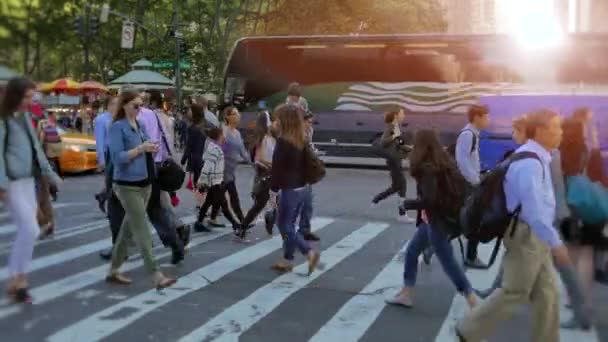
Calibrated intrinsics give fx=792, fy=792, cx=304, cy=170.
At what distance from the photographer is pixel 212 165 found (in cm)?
1012

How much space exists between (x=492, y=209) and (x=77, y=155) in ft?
48.8

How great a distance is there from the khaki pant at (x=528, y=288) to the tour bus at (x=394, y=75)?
1516 cm

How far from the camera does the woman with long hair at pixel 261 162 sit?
991 centimetres

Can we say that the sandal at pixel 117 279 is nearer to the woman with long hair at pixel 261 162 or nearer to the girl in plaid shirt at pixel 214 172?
the woman with long hair at pixel 261 162

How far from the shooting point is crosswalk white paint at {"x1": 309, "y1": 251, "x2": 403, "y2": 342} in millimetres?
5740

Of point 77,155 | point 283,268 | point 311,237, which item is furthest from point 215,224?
point 77,155

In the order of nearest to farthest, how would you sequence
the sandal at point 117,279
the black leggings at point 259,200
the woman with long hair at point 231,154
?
the sandal at point 117,279, the black leggings at point 259,200, the woman with long hair at point 231,154

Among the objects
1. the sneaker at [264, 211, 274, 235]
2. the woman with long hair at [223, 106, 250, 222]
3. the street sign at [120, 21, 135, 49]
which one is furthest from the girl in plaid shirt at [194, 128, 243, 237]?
the street sign at [120, 21, 135, 49]

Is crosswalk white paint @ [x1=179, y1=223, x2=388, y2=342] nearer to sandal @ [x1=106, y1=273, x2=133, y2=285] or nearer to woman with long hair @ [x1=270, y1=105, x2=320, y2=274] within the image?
woman with long hair @ [x1=270, y1=105, x2=320, y2=274]

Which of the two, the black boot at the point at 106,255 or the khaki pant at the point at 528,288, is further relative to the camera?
the black boot at the point at 106,255

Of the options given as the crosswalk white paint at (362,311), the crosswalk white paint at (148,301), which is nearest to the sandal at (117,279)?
the crosswalk white paint at (148,301)

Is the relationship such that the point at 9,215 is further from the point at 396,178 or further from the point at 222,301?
the point at 222,301

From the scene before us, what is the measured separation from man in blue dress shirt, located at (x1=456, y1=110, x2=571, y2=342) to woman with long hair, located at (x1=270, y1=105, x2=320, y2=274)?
10.2ft

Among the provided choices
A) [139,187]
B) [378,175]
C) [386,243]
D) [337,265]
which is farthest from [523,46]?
[139,187]
